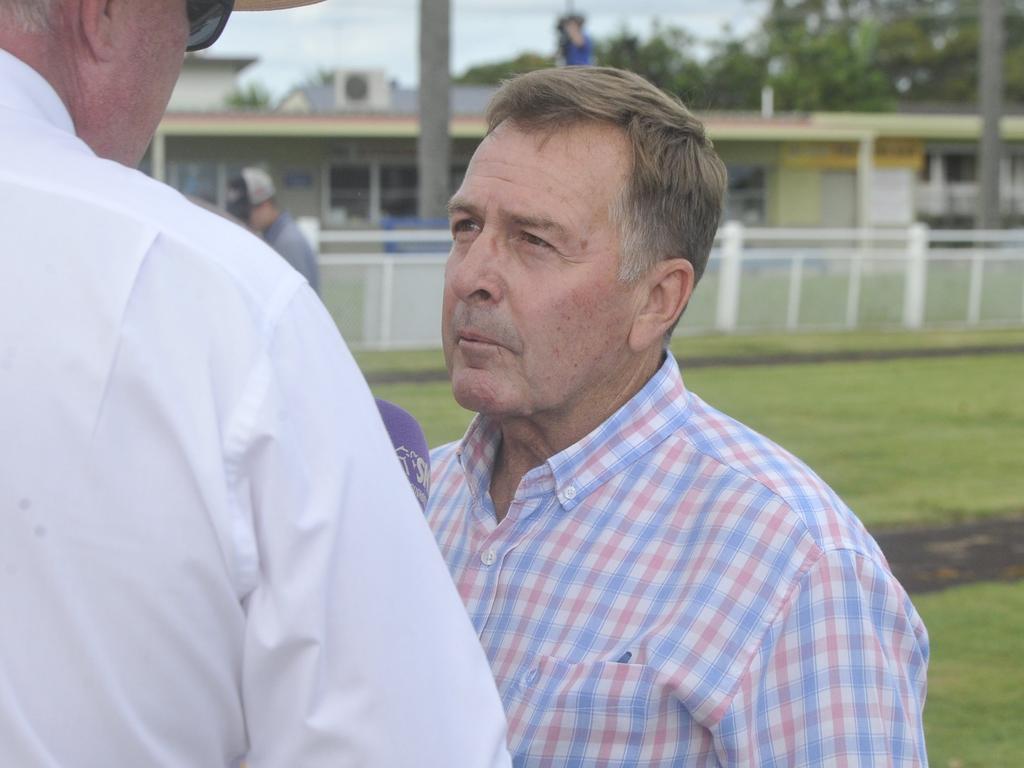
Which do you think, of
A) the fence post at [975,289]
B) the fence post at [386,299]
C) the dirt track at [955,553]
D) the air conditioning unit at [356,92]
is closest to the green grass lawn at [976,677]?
the dirt track at [955,553]

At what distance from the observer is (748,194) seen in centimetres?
3919

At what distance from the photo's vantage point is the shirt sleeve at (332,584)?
1224mm

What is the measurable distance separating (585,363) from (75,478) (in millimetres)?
1312

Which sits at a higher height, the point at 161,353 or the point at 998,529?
the point at 161,353

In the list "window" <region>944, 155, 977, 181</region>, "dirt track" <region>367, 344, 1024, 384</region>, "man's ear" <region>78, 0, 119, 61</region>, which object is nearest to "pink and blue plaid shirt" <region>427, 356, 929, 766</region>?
"man's ear" <region>78, 0, 119, 61</region>

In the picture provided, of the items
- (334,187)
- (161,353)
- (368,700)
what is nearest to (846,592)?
(368,700)

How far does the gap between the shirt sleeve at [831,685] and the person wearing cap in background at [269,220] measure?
24.3 ft

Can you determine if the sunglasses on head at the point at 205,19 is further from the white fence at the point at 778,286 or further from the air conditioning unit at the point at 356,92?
the air conditioning unit at the point at 356,92

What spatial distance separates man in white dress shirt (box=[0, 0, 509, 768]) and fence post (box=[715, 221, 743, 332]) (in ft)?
62.3

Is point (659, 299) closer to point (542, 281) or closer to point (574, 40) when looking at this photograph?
point (542, 281)

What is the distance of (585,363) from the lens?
2422 mm

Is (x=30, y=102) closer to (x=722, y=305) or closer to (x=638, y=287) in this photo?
(x=638, y=287)

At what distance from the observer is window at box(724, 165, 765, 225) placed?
3919 centimetres

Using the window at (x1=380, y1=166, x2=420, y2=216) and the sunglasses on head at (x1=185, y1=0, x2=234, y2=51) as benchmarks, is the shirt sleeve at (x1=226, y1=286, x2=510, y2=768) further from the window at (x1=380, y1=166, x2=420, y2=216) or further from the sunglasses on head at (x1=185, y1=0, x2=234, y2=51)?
the window at (x1=380, y1=166, x2=420, y2=216)
